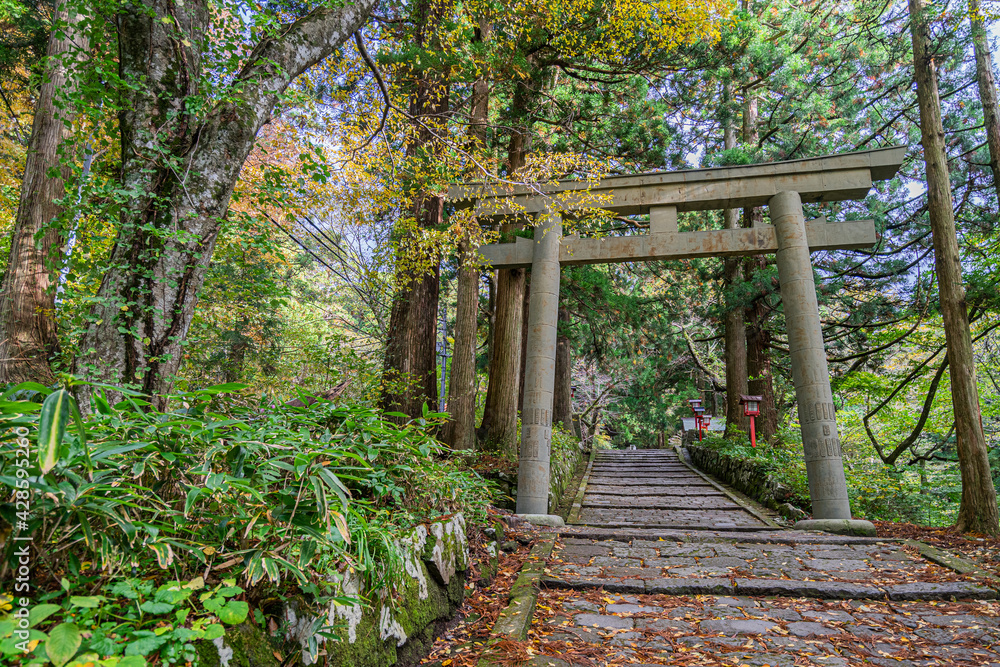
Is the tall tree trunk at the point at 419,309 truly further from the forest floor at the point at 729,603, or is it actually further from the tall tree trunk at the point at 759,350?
the tall tree trunk at the point at 759,350

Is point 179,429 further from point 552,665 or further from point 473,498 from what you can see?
point 473,498

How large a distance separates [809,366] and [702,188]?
2.79 m

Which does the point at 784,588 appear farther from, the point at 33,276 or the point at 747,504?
the point at 33,276

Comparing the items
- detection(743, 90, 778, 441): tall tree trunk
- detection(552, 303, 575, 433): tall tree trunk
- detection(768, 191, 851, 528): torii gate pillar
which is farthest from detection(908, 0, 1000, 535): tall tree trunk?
detection(552, 303, 575, 433): tall tree trunk

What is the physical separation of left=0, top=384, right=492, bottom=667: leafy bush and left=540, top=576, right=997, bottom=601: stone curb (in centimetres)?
221

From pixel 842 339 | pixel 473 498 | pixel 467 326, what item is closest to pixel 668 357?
pixel 842 339

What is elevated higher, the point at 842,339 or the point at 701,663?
the point at 842,339

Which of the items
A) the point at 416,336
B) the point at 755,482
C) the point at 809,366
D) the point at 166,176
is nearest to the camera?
the point at 166,176

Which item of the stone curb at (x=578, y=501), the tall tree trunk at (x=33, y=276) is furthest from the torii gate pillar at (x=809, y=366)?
the tall tree trunk at (x=33, y=276)

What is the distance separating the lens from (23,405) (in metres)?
1.58

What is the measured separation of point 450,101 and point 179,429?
8021 millimetres

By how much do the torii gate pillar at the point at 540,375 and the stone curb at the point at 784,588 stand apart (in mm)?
2606

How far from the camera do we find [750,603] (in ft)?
12.5

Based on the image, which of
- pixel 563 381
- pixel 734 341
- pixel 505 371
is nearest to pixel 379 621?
pixel 505 371
